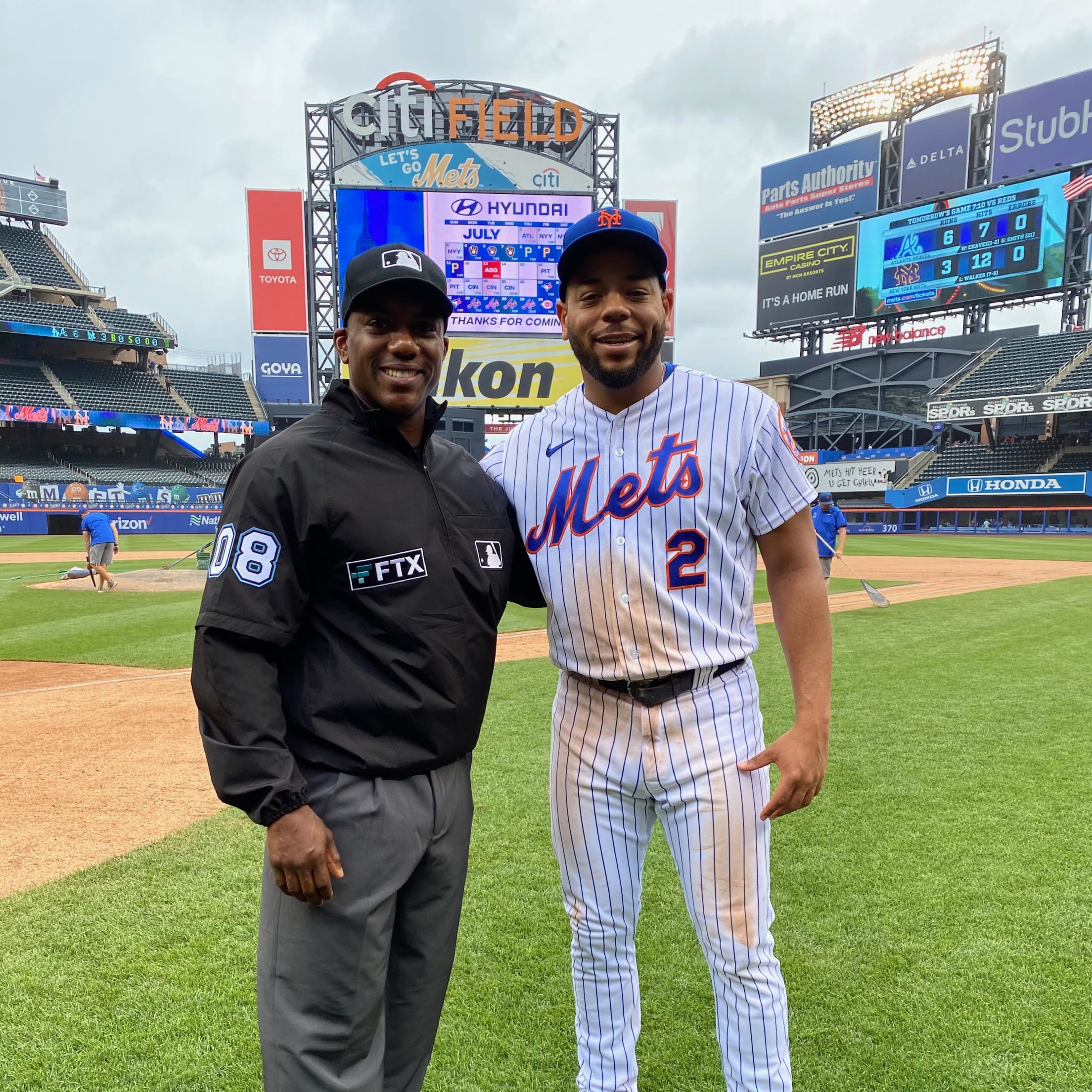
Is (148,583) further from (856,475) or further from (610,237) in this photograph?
(856,475)

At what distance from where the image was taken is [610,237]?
5.60 feet

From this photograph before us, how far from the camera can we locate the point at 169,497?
3225 cm

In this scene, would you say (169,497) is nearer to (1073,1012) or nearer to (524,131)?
(524,131)

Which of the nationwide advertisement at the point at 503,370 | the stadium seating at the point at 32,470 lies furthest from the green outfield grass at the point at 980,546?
the stadium seating at the point at 32,470

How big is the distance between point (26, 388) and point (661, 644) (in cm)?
4241

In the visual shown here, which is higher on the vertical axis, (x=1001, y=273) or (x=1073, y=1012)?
(x=1001, y=273)

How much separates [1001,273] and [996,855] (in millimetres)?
39357

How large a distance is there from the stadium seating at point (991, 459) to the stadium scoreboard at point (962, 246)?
25.5ft

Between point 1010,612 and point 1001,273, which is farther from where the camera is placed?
point 1001,273

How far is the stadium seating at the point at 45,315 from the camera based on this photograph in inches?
1379

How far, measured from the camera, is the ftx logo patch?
1.47 meters

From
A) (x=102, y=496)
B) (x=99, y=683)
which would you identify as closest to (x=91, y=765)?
(x=99, y=683)

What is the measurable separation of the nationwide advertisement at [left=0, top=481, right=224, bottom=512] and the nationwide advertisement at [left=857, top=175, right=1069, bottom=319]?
110 feet

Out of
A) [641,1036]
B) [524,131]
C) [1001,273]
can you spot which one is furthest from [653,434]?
[1001,273]
